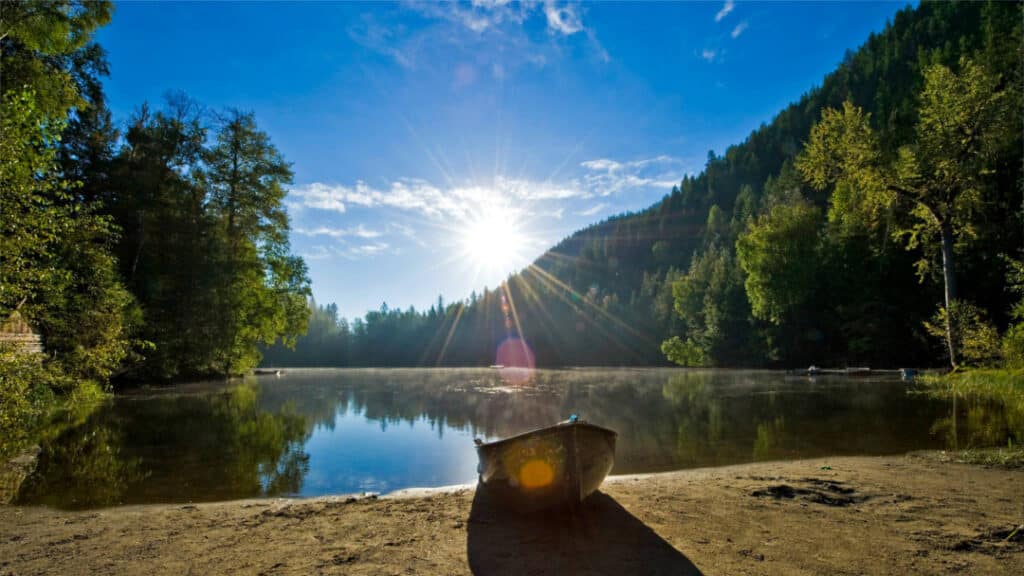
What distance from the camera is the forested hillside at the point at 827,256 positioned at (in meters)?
20.6

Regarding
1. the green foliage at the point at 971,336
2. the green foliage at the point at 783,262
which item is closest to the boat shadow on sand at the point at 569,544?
the green foliage at the point at 971,336

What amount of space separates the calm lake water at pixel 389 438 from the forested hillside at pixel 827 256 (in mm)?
6325

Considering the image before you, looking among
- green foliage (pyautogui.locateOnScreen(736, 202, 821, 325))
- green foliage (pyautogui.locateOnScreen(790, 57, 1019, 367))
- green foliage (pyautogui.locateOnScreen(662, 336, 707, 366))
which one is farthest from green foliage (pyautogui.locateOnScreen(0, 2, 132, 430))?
green foliage (pyautogui.locateOnScreen(662, 336, 707, 366))

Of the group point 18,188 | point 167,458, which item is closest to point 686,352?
point 167,458

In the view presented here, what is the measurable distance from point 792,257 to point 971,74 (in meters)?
32.5

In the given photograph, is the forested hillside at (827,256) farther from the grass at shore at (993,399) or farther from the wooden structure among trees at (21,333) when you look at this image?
the wooden structure among trees at (21,333)

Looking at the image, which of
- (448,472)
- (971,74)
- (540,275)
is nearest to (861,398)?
(971,74)

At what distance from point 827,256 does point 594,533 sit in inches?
2063

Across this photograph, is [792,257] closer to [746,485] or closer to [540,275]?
[746,485]

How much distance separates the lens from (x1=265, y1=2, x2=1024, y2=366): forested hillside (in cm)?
2059

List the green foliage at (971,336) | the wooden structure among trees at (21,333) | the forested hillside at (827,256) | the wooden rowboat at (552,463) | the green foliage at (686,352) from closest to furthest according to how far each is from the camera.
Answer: the wooden rowboat at (552,463)
the wooden structure among trees at (21,333)
the green foliage at (971,336)
the forested hillside at (827,256)
the green foliage at (686,352)

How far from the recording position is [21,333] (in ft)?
43.8

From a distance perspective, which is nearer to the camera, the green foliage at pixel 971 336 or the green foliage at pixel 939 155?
the green foliage at pixel 971 336

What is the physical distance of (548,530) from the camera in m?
5.79
